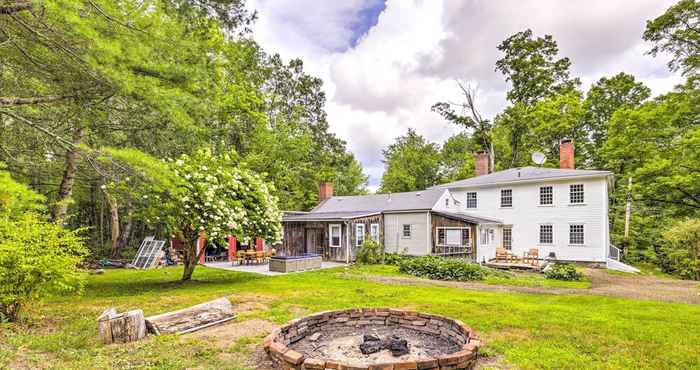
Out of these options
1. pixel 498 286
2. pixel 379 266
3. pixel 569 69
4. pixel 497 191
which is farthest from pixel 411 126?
pixel 498 286

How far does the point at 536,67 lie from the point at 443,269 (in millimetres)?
23820

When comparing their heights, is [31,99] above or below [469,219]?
above

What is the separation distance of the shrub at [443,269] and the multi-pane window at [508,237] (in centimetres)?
836

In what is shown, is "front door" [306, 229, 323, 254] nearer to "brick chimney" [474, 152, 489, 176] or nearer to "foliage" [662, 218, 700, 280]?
"brick chimney" [474, 152, 489, 176]

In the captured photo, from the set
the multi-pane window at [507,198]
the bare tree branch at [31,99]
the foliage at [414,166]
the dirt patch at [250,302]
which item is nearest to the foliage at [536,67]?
the foliage at [414,166]

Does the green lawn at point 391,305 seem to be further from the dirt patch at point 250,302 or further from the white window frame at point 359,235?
the white window frame at point 359,235

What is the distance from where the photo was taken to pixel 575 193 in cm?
1848

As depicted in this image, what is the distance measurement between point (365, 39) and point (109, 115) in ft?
40.8

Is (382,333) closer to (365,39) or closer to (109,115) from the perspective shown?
(109,115)

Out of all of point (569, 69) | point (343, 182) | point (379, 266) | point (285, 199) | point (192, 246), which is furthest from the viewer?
point (343, 182)

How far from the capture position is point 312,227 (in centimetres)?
1909

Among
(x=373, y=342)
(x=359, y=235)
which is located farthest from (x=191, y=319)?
(x=359, y=235)

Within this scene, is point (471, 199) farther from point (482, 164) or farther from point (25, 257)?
point (25, 257)

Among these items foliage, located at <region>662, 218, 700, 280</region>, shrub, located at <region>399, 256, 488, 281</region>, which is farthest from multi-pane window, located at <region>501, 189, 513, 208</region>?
shrub, located at <region>399, 256, 488, 281</region>
